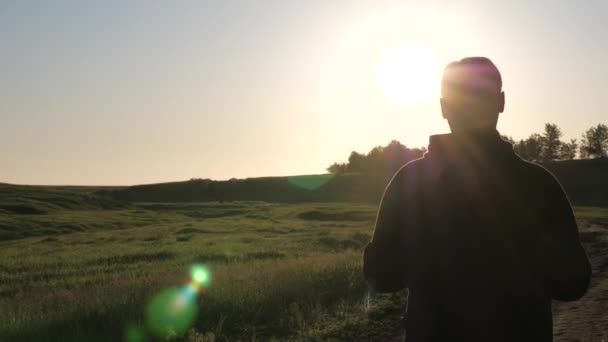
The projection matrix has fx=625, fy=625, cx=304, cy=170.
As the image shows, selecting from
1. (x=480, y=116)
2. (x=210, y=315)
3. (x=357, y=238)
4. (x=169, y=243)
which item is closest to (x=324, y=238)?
(x=357, y=238)

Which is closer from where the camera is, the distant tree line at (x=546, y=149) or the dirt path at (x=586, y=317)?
the dirt path at (x=586, y=317)

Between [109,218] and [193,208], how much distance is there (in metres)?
27.6

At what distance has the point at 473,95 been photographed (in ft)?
9.11

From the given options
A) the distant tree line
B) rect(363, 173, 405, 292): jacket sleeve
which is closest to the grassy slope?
the distant tree line

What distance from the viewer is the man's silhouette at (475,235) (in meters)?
2.58

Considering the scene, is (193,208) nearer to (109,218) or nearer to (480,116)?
(109,218)

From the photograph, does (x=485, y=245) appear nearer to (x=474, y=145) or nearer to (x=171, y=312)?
(x=474, y=145)

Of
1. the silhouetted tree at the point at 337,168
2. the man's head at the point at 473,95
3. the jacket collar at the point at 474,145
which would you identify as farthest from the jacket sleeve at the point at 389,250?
the silhouetted tree at the point at 337,168

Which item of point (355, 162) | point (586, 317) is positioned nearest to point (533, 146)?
point (355, 162)

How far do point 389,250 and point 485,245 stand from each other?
1.41 feet

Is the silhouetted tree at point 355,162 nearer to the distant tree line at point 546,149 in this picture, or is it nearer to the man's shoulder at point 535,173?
the distant tree line at point 546,149

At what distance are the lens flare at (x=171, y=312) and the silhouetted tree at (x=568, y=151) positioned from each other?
153 m

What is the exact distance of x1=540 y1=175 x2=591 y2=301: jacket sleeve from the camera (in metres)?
2.59

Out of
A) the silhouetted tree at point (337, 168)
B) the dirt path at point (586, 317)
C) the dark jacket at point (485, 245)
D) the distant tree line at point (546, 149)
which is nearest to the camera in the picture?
the dark jacket at point (485, 245)
